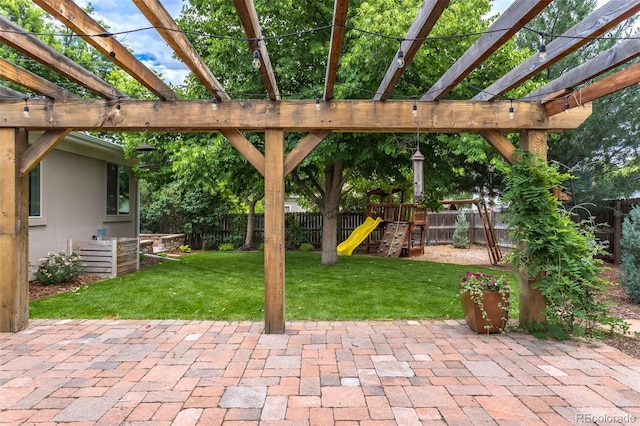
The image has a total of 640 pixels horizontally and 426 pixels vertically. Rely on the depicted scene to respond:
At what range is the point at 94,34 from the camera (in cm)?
254

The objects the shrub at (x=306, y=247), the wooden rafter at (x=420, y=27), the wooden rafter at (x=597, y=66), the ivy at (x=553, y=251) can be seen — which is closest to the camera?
the wooden rafter at (x=420, y=27)

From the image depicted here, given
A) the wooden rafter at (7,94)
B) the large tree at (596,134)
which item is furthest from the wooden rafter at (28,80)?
the large tree at (596,134)

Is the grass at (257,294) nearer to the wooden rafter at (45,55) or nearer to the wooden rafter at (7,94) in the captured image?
the wooden rafter at (7,94)

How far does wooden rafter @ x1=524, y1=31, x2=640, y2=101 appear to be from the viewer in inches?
111

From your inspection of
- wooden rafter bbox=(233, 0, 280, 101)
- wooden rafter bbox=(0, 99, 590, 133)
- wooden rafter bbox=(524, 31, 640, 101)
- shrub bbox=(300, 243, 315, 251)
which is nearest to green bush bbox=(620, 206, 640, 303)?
wooden rafter bbox=(0, 99, 590, 133)

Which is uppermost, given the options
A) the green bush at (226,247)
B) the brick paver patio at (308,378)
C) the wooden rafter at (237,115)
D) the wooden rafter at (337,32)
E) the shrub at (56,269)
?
the wooden rafter at (337,32)

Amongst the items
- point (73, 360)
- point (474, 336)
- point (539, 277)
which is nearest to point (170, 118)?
point (73, 360)

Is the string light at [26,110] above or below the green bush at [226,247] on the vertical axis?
above

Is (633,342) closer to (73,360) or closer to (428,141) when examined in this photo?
(428,141)

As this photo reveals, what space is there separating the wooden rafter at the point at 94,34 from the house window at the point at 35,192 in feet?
14.7

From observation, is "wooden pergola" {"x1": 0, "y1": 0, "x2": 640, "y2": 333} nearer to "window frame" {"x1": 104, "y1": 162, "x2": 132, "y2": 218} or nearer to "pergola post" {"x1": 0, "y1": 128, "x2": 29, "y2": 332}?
"pergola post" {"x1": 0, "y1": 128, "x2": 29, "y2": 332}

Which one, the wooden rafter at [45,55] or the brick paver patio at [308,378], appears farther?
the wooden rafter at [45,55]

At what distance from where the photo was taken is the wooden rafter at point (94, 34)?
227 centimetres

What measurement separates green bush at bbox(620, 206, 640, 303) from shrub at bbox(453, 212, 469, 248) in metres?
7.31
